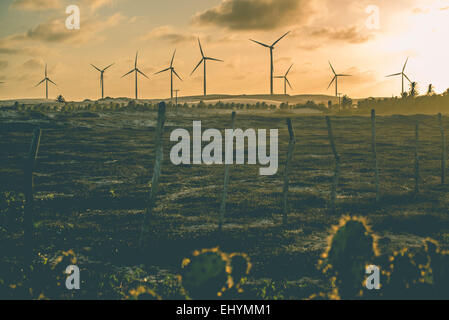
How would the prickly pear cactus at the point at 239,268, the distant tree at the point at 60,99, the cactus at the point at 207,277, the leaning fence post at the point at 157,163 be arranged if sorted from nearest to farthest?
the cactus at the point at 207,277 < the prickly pear cactus at the point at 239,268 < the leaning fence post at the point at 157,163 < the distant tree at the point at 60,99

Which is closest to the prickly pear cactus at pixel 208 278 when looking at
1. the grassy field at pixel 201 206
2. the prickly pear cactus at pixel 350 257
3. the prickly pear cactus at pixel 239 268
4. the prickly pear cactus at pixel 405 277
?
the prickly pear cactus at pixel 239 268

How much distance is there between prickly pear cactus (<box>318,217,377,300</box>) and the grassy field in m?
2.66

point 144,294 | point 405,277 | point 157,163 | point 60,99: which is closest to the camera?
point 405,277

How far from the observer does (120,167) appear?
35312 mm

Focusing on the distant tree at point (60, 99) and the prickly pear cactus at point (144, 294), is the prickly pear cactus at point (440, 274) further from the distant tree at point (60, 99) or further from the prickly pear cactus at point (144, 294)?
the distant tree at point (60, 99)

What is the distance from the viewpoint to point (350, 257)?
7.26 metres

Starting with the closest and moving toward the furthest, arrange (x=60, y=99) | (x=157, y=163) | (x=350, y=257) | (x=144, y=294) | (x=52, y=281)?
(x=350, y=257), (x=144, y=294), (x=52, y=281), (x=157, y=163), (x=60, y=99)

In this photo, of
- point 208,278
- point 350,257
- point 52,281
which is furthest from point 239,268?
point 52,281

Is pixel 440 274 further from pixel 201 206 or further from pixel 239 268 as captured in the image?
pixel 201 206

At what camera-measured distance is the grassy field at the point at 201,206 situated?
14969 millimetres

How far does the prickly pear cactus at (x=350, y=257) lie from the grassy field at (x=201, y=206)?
8.72 ft

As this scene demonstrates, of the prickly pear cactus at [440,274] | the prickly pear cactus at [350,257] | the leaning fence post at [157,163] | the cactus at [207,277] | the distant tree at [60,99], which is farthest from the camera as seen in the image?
the distant tree at [60,99]

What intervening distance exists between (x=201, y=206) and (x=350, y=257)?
16921 mm
